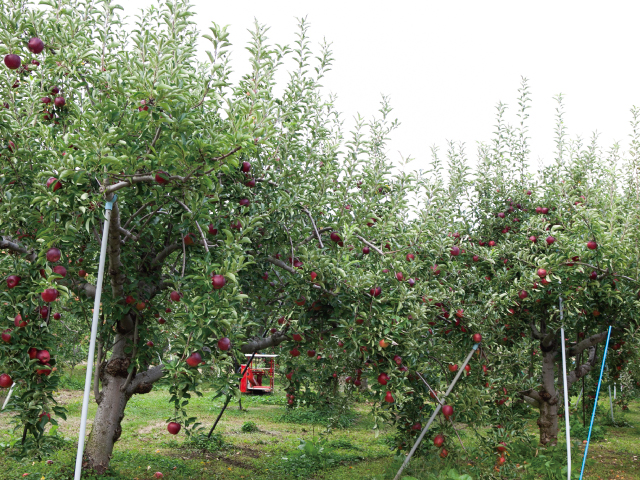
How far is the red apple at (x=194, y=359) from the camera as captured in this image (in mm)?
3291

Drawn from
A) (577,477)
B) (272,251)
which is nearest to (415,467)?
(577,477)

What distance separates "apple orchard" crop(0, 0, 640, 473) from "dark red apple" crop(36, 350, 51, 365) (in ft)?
0.17

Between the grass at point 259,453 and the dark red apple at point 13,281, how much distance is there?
280cm

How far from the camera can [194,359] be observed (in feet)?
10.8

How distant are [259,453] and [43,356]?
574 cm

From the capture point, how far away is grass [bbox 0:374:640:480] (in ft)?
21.9

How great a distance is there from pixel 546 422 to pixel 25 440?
8.00 metres

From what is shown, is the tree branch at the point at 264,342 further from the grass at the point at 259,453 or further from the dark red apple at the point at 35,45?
the dark red apple at the point at 35,45

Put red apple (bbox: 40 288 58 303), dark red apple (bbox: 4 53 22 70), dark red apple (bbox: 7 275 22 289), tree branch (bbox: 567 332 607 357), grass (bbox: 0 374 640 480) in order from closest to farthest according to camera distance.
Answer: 1. red apple (bbox: 40 288 58 303)
2. dark red apple (bbox: 4 53 22 70)
3. dark red apple (bbox: 7 275 22 289)
4. grass (bbox: 0 374 640 480)
5. tree branch (bbox: 567 332 607 357)

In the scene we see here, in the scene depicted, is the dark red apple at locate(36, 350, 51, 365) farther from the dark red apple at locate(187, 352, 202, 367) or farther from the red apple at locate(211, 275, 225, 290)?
the red apple at locate(211, 275, 225, 290)

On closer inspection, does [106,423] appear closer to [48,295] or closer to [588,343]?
[48,295]

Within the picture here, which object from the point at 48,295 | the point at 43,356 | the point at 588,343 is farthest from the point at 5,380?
the point at 588,343

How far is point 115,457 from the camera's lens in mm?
7223

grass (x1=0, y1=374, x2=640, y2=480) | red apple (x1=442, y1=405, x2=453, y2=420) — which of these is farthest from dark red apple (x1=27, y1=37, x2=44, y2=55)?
red apple (x1=442, y1=405, x2=453, y2=420)
